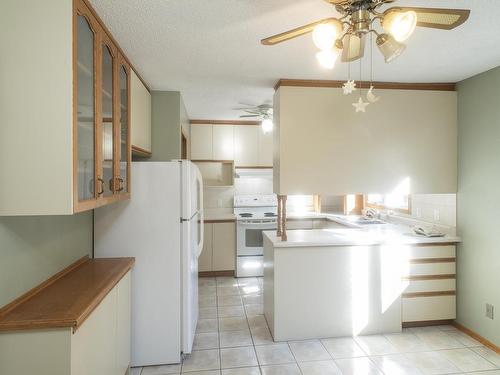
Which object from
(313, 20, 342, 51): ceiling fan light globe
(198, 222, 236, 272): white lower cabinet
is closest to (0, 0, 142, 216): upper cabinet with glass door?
(313, 20, 342, 51): ceiling fan light globe

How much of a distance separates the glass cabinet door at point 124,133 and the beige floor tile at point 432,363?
255cm

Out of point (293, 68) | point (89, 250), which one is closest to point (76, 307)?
point (89, 250)

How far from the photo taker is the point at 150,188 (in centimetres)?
235

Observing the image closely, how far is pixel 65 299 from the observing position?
152 centimetres

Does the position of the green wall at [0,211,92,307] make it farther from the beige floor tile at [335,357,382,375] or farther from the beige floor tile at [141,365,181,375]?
the beige floor tile at [335,357,382,375]

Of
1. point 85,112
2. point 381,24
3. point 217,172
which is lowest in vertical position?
point 217,172

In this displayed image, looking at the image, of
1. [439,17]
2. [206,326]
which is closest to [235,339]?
[206,326]

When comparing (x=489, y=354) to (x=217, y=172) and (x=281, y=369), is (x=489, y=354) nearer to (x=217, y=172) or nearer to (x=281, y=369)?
(x=281, y=369)

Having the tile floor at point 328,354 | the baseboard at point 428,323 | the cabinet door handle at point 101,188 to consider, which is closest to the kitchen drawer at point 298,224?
the tile floor at point 328,354

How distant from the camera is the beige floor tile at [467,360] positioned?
7.62 feet

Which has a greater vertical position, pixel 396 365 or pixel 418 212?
pixel 418 212

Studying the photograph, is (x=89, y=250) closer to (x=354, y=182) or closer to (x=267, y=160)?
(x=354, y=182)

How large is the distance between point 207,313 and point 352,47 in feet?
9.44

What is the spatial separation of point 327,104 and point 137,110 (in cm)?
167
